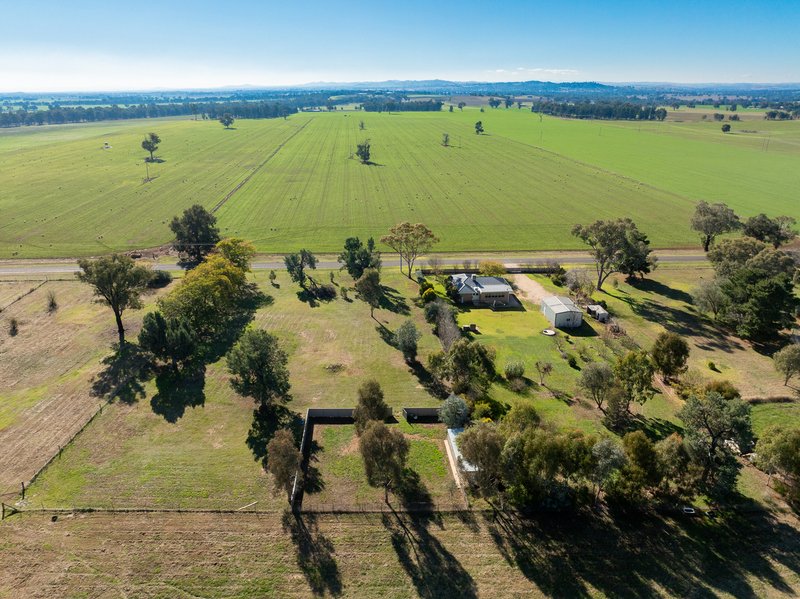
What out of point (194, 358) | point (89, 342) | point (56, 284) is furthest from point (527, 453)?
point (56, 284)

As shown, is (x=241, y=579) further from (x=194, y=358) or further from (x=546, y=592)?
(x=194, y=358)

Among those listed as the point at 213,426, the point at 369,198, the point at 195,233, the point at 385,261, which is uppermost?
the point at 369,198

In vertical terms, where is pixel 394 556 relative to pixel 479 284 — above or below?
below

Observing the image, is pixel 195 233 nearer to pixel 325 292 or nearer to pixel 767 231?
pixel 325 292

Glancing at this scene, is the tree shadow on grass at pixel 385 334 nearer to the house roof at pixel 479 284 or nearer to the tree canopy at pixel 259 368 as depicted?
the house roof at pixel 479 284

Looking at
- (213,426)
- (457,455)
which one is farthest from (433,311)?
(213,426)

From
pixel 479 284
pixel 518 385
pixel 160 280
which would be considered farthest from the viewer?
pixel 160 280
